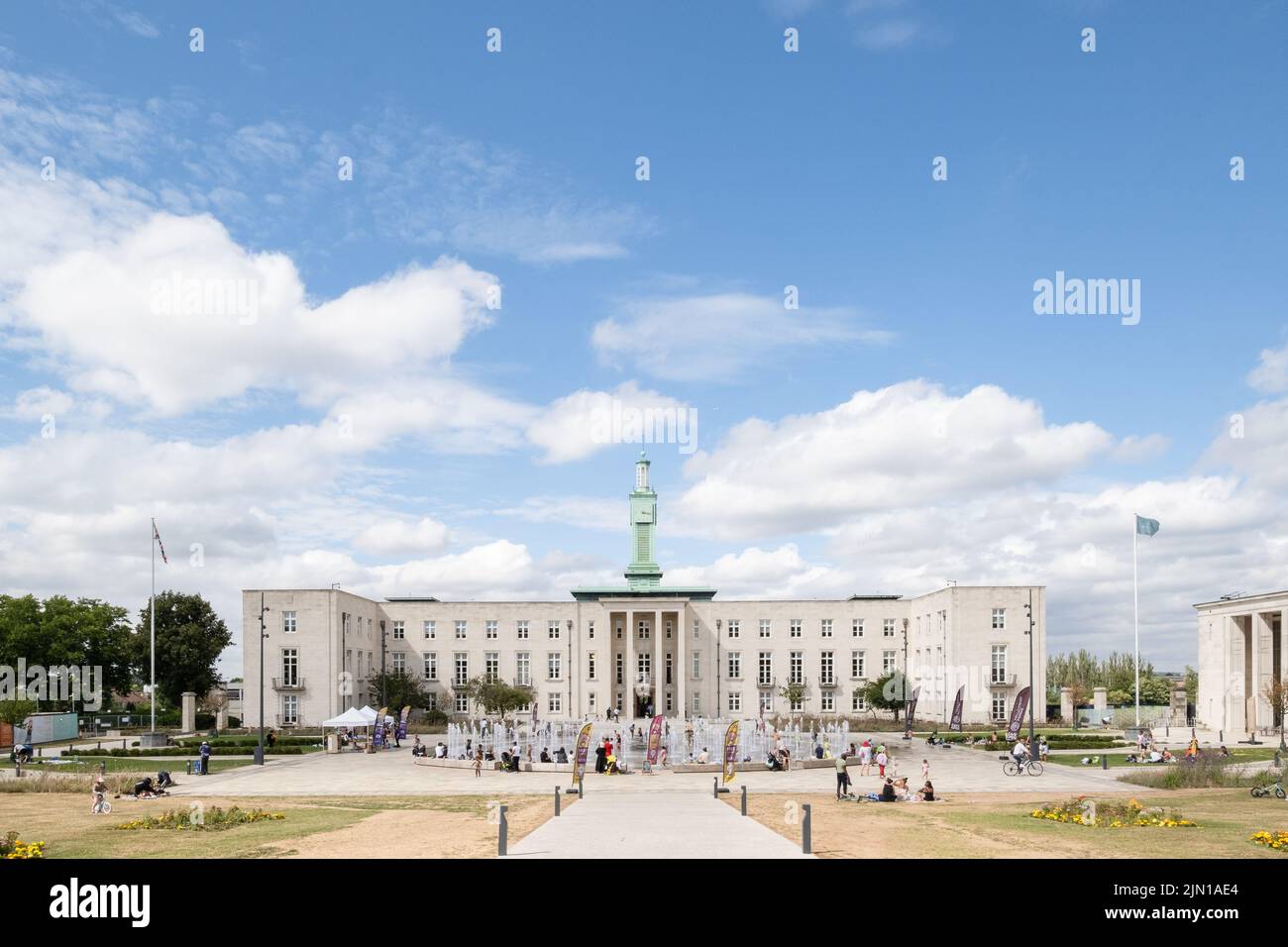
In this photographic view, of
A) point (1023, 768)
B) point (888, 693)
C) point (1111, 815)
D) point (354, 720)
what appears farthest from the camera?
point (888, 693)

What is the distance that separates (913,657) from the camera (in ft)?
314

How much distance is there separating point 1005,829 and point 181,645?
7582 centimetres

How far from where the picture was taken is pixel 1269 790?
35.8m

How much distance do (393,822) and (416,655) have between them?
2692 inches

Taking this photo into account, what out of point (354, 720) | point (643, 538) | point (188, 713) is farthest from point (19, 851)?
point (643, 538)

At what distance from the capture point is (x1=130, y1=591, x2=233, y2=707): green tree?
8819 cm

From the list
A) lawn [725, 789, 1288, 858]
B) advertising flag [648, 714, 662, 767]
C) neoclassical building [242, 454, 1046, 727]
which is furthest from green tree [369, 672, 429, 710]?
lawn [725, 789, 1288, 858]

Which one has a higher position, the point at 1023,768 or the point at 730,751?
the point at 730,751

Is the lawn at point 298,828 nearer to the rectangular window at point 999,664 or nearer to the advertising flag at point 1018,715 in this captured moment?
the advertising flag at point 1018,715

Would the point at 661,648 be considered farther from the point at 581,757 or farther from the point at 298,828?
the point at 298,828

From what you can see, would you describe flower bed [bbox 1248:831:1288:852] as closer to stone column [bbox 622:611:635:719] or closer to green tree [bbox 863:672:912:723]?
green tree [bbox 863:672:912:723]

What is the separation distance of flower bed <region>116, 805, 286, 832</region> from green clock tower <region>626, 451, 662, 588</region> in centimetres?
8316
